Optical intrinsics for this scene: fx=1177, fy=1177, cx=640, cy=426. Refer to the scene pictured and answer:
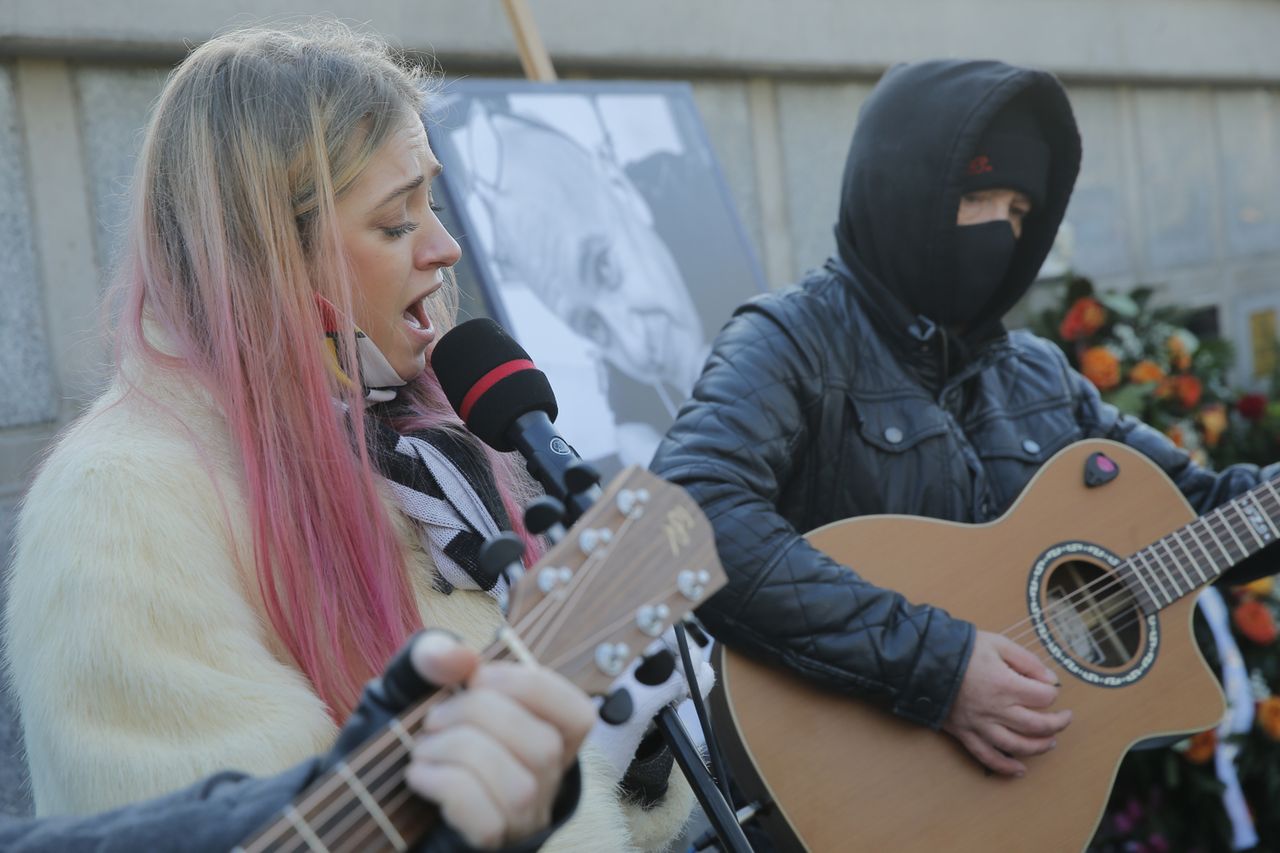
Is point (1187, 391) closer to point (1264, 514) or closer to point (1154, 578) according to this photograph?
point (1264, 514)

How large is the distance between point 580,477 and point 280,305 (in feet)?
1.73

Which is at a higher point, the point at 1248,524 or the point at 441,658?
the point at 441,658

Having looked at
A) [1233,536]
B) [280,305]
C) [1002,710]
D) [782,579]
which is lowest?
[1002,710]

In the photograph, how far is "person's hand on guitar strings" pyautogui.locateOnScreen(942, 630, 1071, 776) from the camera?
202 centimetres

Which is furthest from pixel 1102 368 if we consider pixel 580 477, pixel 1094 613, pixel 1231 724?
pixel 580 477

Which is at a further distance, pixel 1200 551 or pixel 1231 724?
pixel 1231 724

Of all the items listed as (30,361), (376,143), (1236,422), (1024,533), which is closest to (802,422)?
(1024,533)

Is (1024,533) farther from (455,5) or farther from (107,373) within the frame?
(455,5)

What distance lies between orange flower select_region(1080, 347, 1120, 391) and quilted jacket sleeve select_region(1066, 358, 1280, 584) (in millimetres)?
1333

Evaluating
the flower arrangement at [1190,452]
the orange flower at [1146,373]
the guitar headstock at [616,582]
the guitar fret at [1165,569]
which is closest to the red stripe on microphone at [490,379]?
the guitar headstock at [616,582]

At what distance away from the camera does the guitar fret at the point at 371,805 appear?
97 centimetres

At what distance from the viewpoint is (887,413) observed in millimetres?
2250

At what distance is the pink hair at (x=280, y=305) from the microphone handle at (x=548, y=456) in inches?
10.1

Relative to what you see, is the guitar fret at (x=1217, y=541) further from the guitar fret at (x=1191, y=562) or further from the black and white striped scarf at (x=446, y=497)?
the black and white striped scarf at (x=446, y=497)
